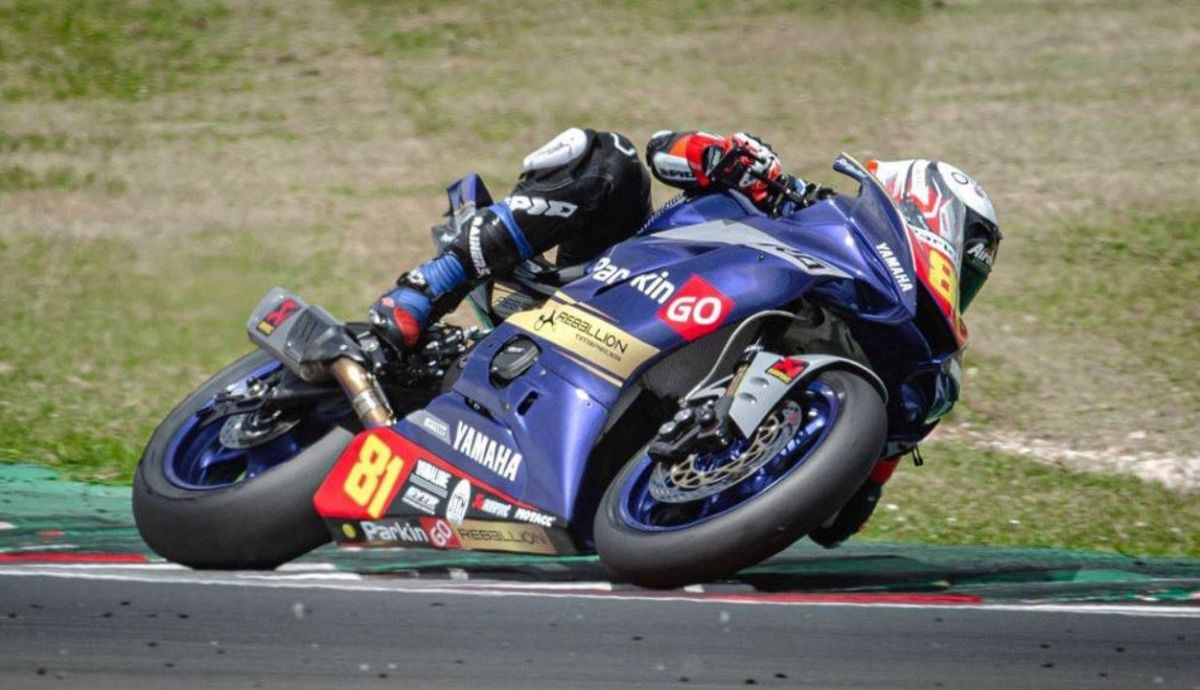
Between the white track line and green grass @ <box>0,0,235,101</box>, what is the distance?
9486 millimetres

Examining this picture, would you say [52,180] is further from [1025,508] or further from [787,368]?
[787,368]

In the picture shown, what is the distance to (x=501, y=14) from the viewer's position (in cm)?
1537

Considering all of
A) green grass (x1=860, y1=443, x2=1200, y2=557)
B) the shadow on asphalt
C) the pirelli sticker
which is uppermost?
the pirelli sticker

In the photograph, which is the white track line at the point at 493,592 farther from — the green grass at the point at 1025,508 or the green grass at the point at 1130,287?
the green grass at the point at 1130,287

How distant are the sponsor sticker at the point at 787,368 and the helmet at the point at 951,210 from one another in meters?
0.63

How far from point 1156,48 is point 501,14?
5424 mm

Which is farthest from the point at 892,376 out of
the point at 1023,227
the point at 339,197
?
the point at 339,197

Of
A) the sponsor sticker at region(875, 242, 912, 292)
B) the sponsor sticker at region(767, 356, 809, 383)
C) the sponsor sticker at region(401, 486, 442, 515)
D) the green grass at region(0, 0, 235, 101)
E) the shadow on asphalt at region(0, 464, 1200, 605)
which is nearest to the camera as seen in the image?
the sponsor sticker at region(767, 356, 809, 383)

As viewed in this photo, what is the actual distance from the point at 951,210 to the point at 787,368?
0.85 m

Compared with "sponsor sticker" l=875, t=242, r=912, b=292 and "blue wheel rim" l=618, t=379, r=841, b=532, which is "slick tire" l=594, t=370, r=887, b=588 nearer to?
"blue wheel rim" l=618, t=379, r=841, b=532

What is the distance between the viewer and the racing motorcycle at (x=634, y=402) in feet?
15.0

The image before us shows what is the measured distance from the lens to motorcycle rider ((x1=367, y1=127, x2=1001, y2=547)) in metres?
5.21

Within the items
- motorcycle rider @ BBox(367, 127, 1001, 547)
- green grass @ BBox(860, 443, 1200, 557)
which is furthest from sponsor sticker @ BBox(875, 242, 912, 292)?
green grass @ BBox(860, 443, 1200, 557)

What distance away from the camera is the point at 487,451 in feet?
16.5
